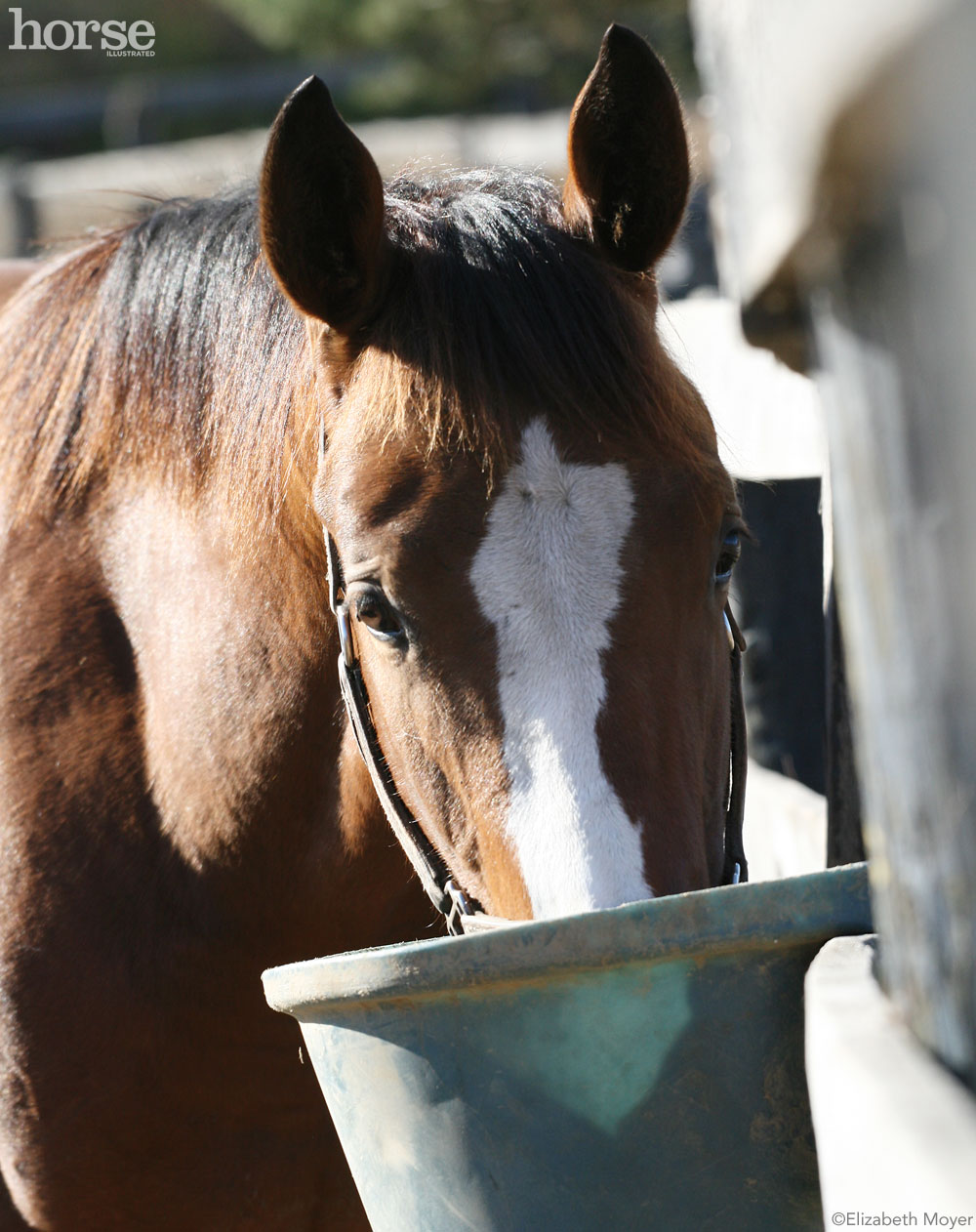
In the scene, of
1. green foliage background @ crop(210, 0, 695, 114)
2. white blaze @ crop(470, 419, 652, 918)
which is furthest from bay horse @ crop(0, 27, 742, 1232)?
green foliage background @ crop(210, 0, 695, 114)

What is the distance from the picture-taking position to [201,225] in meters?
2.03

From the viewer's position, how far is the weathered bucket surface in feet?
3.41

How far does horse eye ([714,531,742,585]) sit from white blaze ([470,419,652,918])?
0.19 meters

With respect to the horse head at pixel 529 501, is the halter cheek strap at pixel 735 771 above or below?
below

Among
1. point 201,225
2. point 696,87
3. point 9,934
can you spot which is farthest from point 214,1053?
point 696,87

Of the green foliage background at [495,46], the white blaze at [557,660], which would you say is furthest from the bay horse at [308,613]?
the green foliage background at [495,46]

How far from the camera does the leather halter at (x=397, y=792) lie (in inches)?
61.3

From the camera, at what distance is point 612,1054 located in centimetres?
107

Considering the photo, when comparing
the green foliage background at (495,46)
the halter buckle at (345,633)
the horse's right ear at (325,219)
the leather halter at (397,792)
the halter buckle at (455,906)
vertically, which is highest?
the green foliage background at (495,46)

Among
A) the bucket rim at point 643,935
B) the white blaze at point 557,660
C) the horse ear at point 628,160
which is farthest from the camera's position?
the horse ear at point 628,160

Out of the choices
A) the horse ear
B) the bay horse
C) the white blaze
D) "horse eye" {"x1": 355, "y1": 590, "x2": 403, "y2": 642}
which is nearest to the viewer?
the white blaze

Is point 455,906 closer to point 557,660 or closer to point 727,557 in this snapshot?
point 557,660

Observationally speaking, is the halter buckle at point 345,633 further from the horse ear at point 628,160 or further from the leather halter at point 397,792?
the horse ear at point 628,160

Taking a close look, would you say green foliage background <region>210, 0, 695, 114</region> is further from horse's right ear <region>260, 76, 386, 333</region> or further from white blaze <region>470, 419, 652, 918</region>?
white blaze <region>470, 419, 652, 918</region>
